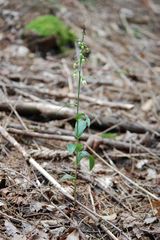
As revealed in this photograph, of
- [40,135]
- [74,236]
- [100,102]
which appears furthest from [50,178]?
[100,102]

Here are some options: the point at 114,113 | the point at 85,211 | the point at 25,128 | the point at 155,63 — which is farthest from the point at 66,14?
the point at 85,211

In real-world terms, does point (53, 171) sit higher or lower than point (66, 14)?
lower

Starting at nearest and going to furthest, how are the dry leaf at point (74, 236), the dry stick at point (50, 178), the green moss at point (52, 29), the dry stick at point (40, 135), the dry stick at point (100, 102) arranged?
the dry leaf at point (74, 236)
the dry stick at point (50, 178)
the dry stick at point (40, 135)
the dry stick at point (100, 102)
the green moss at point (52, 29)

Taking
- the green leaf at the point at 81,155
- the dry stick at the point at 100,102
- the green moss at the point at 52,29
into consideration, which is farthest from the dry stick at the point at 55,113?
the green moss at the point at 52,29

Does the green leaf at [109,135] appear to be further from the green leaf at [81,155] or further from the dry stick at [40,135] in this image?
the green leaf at [81,155]

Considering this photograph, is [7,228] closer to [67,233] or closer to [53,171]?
[67,233]

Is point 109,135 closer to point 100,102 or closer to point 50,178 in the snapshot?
point 100,102
